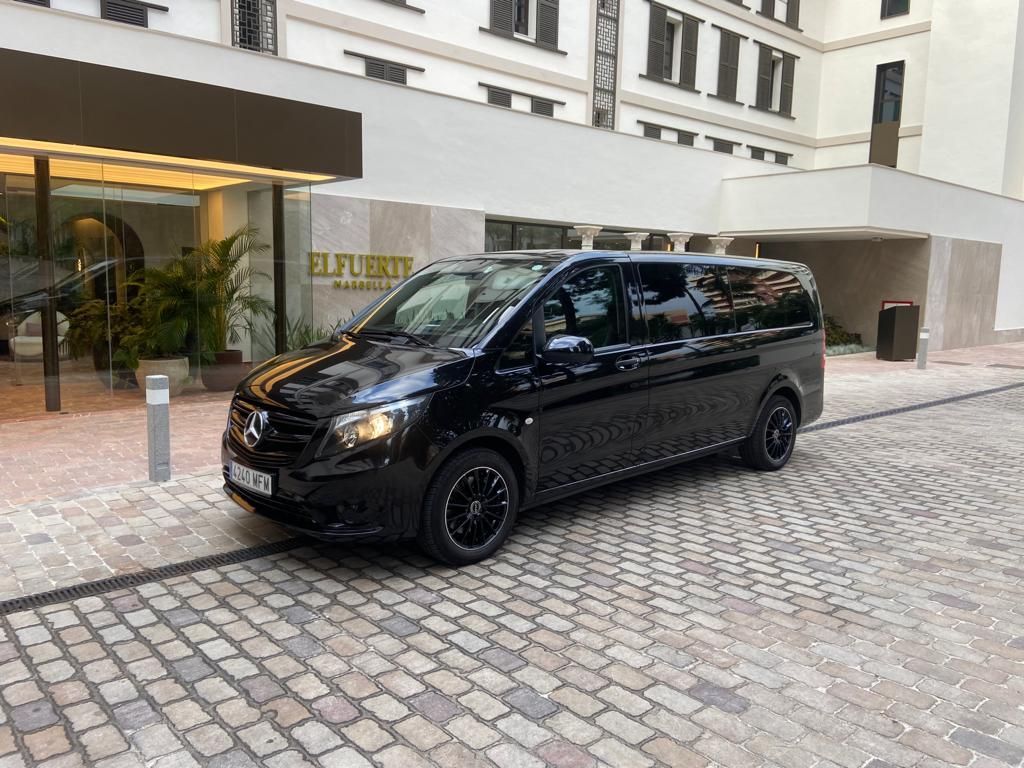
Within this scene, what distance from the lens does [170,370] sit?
423 inches

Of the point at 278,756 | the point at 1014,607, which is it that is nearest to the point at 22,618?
the point at 278,756

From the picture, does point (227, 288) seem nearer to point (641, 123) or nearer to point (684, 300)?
point (684, 300)

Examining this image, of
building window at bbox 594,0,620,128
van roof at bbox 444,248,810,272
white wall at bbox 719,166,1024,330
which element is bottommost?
van roof at bbox 444,248,810,272

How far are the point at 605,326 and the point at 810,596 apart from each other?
2.24m

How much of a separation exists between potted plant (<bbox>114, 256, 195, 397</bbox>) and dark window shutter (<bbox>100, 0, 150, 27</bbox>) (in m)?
8.18

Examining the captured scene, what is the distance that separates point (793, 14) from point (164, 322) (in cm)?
2926

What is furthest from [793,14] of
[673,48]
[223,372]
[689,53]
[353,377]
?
[353,377]

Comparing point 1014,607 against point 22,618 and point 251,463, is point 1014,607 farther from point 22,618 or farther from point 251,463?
point 22,618

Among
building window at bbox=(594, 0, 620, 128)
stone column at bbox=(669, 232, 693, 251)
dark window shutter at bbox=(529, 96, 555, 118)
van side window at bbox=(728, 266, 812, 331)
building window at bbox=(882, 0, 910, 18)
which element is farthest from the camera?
building window at bbox=(882, 0, 910, 18)

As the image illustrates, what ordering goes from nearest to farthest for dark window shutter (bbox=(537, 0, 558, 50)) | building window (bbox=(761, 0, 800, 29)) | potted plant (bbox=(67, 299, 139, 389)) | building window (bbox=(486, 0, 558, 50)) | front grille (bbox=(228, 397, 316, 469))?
front grille (bbox=(228, 397, 316, 469)) < potted plant (bbox=(67, 299, 139, 389)) < building window (bbox=(486, 0, 558, 50)) < dark window shutter (bbox=(537, 0, 558, 50)) < building window (bbox=(761, 0, 800, 29))

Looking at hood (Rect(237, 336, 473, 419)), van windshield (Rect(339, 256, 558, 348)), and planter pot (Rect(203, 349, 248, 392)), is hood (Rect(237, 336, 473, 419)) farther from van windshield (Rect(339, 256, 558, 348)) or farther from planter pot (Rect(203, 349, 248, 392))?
planter pot (Rect(203, 349, 248, 392))

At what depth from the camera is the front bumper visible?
436cm

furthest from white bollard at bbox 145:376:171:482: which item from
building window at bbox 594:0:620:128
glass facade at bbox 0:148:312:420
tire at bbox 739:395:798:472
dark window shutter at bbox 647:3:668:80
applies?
dark window shutter at bbox 647:3:668:80

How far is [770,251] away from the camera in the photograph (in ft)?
78.9
